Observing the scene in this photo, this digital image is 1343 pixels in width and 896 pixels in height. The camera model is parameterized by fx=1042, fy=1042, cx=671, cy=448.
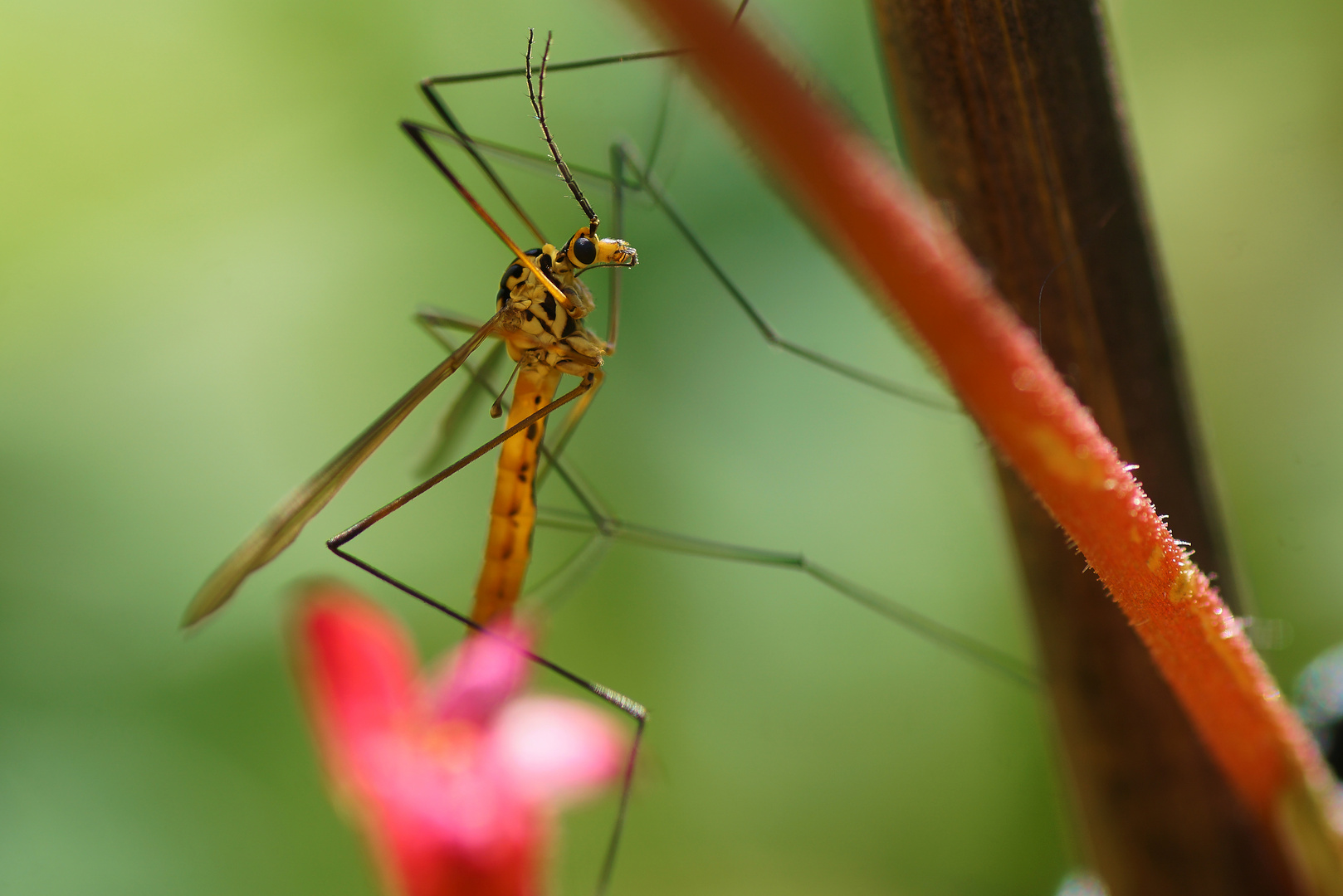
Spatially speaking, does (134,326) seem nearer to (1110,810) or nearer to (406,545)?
(406,545)

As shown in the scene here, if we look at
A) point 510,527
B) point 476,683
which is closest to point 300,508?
point 510,527

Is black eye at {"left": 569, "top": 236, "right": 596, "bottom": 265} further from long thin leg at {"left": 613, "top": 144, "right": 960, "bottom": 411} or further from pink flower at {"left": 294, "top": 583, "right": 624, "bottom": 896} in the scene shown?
pink flower at {"left": 294, "top": 583, "right": 624, "bottom": 896}

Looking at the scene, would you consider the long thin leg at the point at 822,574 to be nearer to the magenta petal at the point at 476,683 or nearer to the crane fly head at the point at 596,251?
the crane fly head at the point at 596,251

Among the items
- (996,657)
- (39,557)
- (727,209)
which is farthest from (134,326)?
(996,657)

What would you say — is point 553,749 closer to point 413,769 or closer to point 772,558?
point 413,769

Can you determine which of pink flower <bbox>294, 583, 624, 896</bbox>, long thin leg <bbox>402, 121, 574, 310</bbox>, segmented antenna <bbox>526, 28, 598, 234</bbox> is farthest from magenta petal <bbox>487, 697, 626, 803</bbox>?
long thin leg <bbox>402, 121, 574, 310</bbox>

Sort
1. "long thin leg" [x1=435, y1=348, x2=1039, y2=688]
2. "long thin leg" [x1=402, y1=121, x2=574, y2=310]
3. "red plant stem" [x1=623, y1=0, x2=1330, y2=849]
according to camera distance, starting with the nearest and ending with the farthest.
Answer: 1. "red plant stem" [x1=623, y1=0, x2=1330, y2=849]
2. "long thin leg" [x1=402, y1=121, x2=574, y2=310]
3. "long thin leg" [x1=435, y1=348, x2=1039, y2=688]
